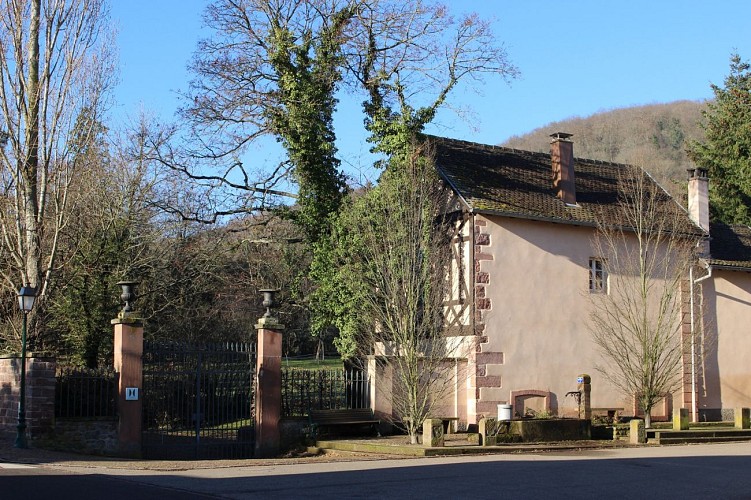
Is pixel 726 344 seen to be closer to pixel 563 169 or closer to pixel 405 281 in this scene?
pixel 563 169

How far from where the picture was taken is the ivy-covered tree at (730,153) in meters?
38.9

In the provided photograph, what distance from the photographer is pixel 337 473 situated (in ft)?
45.5

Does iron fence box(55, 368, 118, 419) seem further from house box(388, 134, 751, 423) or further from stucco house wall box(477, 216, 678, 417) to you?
stucco house wall box(477, 216, 678, 417)

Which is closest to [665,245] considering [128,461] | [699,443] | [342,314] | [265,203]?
[699,443]

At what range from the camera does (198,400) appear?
18.5 metres

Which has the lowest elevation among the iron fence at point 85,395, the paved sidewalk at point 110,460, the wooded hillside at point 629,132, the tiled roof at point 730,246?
the paved sidewalk at point 110,460

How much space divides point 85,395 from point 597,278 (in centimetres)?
1398

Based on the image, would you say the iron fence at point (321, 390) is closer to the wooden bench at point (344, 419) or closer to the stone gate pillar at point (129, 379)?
the wooden bench at point (344, 419)

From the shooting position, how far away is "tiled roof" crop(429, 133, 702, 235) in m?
23.2

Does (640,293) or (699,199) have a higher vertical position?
(699,199)

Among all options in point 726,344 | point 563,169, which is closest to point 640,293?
point 563,169

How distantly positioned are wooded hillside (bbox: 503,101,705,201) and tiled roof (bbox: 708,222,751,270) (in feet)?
147

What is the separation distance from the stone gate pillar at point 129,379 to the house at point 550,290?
321 inches

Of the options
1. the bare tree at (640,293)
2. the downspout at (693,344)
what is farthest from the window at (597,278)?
the downspout at (693,344)
